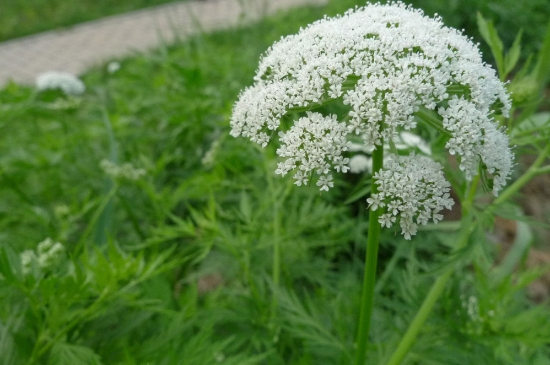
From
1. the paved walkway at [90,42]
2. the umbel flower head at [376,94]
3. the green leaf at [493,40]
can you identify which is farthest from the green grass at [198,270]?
the paved walkway at [90,42]

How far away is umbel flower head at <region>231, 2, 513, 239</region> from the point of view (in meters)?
1.01

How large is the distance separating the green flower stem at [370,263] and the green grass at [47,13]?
24.9 ft

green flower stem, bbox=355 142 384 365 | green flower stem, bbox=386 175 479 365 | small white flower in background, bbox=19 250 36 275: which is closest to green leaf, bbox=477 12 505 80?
green flower stem, bbox=386 175 479 365

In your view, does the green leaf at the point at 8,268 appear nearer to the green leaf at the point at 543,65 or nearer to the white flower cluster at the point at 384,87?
the white flower cluster at the point at 384,87

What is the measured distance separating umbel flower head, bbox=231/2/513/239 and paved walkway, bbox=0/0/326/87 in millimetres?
4905

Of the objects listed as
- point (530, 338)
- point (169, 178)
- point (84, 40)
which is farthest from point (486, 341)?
point (84, 40)

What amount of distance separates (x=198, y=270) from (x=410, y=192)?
1.38 m

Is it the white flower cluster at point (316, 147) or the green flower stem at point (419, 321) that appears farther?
the green flower stem at point (419, 321)

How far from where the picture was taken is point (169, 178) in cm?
271

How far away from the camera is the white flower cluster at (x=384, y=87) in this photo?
101cm

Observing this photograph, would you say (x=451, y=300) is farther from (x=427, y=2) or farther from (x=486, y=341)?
(x=427, y=2)

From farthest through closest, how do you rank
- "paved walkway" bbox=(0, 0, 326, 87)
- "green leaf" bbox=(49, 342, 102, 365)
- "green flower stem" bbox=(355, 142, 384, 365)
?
"paved walkway" bbox=(0, 0, 326, 87)
"green leaf" bbox=(49, 342, 102, 365)
"green flower stem" bbox=(355, 142, 384, 365)

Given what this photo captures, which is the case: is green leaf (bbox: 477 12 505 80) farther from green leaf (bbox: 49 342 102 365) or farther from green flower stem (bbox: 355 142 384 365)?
green leaf (bbox: 49 342 102 365)

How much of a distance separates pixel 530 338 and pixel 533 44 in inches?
132
